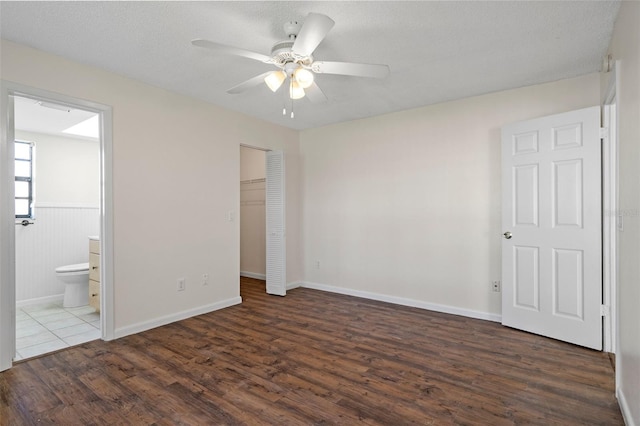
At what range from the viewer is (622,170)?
194 cm

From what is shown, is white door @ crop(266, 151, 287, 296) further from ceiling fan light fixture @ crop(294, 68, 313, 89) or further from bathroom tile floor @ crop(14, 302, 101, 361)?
ceiling fan light fixture @ crop(294, 68, 313, 89)

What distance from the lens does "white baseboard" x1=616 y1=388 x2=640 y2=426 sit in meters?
1.67

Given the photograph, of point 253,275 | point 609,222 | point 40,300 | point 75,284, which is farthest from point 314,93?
point 40,300

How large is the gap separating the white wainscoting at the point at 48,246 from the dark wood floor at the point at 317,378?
2.09m

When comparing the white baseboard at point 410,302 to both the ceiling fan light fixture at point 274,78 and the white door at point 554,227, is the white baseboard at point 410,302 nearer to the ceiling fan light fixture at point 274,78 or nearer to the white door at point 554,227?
the white door at point 554,227

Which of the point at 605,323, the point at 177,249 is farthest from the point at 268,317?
the point at 605,323

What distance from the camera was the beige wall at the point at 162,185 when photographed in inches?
114

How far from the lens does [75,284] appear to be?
402cm

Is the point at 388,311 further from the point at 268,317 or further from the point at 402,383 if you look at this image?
the point at 402,383

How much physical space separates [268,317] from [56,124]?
Answer: 3507 millimetres

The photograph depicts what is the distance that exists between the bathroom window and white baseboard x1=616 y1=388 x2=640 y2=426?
594cm

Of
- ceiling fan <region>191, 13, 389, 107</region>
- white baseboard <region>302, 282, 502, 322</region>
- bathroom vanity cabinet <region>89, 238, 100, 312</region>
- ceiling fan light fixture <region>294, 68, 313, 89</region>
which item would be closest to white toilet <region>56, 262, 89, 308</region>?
bathroom vanity cabinet <region>89, 238, 100, 312</region>

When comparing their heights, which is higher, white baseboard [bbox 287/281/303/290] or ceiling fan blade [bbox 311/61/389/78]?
ceiling fan blade [bbox 311/61/389/78]

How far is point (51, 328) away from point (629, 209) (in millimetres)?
4739
